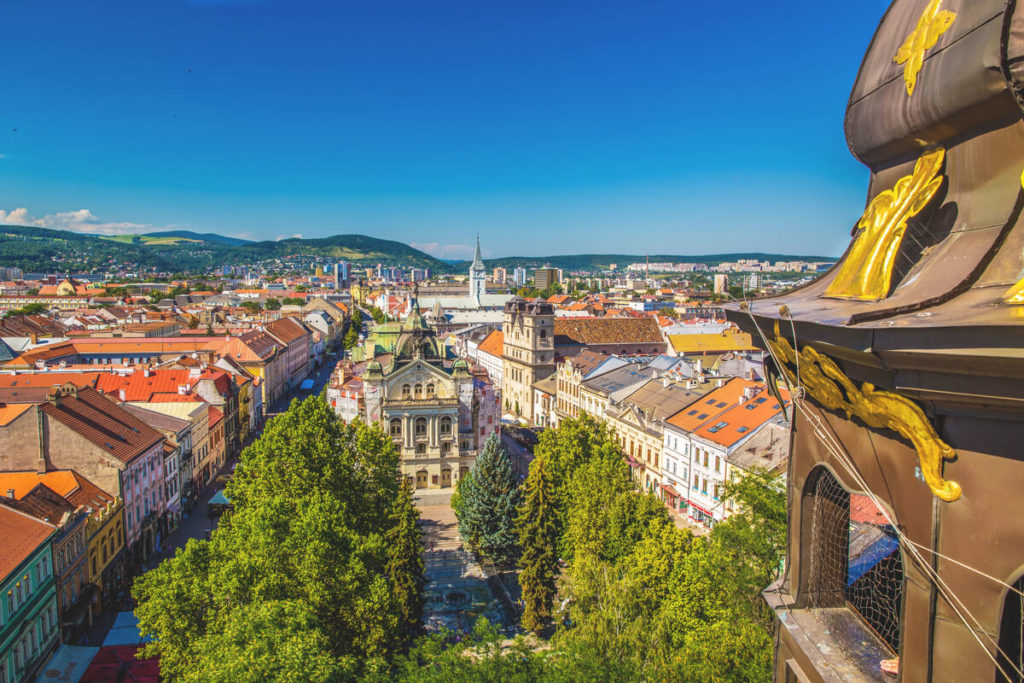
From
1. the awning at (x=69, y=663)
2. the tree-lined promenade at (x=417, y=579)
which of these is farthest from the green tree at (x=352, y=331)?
the awning at (x=69, y=663)

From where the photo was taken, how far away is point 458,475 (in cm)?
5219

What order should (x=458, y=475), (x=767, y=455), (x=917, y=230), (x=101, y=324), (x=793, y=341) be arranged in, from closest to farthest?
(x=917, y=230), (x=793, y=341), (x=767, y=455), (x=458, y=475), (x=101, y=324)

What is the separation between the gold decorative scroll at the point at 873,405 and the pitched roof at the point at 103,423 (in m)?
37.2

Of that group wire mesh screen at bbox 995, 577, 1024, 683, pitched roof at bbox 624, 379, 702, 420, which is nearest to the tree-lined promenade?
wire mesh screen at bbox 995, 577, 1024, 683

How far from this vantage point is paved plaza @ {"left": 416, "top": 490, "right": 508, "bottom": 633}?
31859mm

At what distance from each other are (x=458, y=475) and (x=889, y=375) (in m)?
48.9

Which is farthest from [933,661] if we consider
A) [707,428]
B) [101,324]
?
[101,324]

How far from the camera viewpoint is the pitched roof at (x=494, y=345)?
93125 mm

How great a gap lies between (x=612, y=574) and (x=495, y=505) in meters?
13.4

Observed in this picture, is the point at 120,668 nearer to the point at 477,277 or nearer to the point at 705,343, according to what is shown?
the point at 705,343

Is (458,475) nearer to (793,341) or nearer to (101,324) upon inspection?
(793,341)

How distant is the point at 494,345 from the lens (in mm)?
95875

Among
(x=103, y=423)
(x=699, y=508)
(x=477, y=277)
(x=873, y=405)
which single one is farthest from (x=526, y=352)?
(x=477, y=277)

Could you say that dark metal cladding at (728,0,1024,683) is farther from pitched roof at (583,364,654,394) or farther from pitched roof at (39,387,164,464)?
pitched roof at (583,364,654,394)
